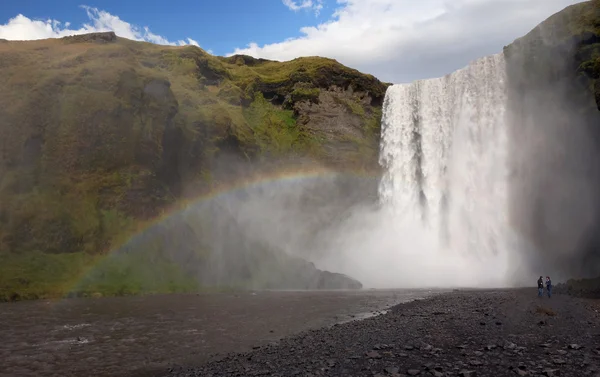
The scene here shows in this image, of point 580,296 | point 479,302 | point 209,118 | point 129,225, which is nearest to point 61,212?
point 129,225

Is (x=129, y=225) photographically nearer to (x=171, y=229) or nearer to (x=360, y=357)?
(x=171, y=229)

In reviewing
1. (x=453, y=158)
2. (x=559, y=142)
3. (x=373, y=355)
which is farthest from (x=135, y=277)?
(x=559, y=142)

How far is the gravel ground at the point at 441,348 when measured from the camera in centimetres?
1418

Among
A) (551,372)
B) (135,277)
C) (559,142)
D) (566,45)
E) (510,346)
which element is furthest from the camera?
(559,142)

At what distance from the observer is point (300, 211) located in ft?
230

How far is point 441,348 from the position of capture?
1692 cm

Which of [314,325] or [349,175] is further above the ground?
[349,175]

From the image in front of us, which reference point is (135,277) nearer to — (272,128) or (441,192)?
(272,128)

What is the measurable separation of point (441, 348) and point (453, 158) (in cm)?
5164

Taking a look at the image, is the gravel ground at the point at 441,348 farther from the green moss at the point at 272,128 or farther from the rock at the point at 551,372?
the green moss at the point at 272,128

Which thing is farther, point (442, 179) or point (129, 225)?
point (442, 179)

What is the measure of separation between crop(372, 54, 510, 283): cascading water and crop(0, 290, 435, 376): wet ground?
21876 millimetres

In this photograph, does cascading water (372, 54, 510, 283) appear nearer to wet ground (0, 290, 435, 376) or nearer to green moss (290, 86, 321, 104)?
green moss (290, 86, 321, 104)

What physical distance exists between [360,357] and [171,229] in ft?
132
